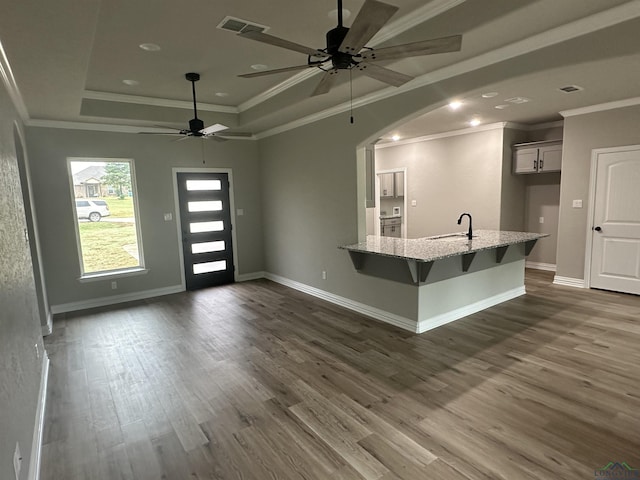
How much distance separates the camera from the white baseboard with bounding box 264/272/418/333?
412cm

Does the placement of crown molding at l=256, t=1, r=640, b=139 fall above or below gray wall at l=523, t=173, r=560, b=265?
above

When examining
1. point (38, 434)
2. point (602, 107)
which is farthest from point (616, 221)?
point (38, 434)

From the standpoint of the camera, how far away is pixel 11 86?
3.26 meters

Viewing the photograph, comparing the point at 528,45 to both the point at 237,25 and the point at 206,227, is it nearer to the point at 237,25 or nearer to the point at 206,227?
the point at 237,25

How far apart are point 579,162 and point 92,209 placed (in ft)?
23.8

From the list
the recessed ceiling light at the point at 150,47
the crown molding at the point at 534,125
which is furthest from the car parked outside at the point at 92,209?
the crown molding at the point at 534,125

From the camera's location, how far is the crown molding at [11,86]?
2625 millimetres

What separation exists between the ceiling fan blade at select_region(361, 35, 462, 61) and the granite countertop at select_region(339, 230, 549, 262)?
2024 mm

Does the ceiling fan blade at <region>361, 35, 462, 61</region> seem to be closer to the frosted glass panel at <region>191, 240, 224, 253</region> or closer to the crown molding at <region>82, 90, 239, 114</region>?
the crown molding at <region>82, 90, 239, 114</region>

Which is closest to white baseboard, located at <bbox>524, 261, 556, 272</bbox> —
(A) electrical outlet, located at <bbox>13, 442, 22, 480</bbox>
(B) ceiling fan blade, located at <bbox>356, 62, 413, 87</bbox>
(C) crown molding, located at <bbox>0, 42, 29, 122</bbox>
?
(B) ceiling fan blade, located at <bbox>356, 62, 413, 87</bbox>

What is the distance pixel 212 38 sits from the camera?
3180mm

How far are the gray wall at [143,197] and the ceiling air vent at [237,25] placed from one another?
110 inches

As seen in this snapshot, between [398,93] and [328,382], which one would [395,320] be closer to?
[328,382]

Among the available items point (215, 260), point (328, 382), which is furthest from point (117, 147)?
point (328, 382)
